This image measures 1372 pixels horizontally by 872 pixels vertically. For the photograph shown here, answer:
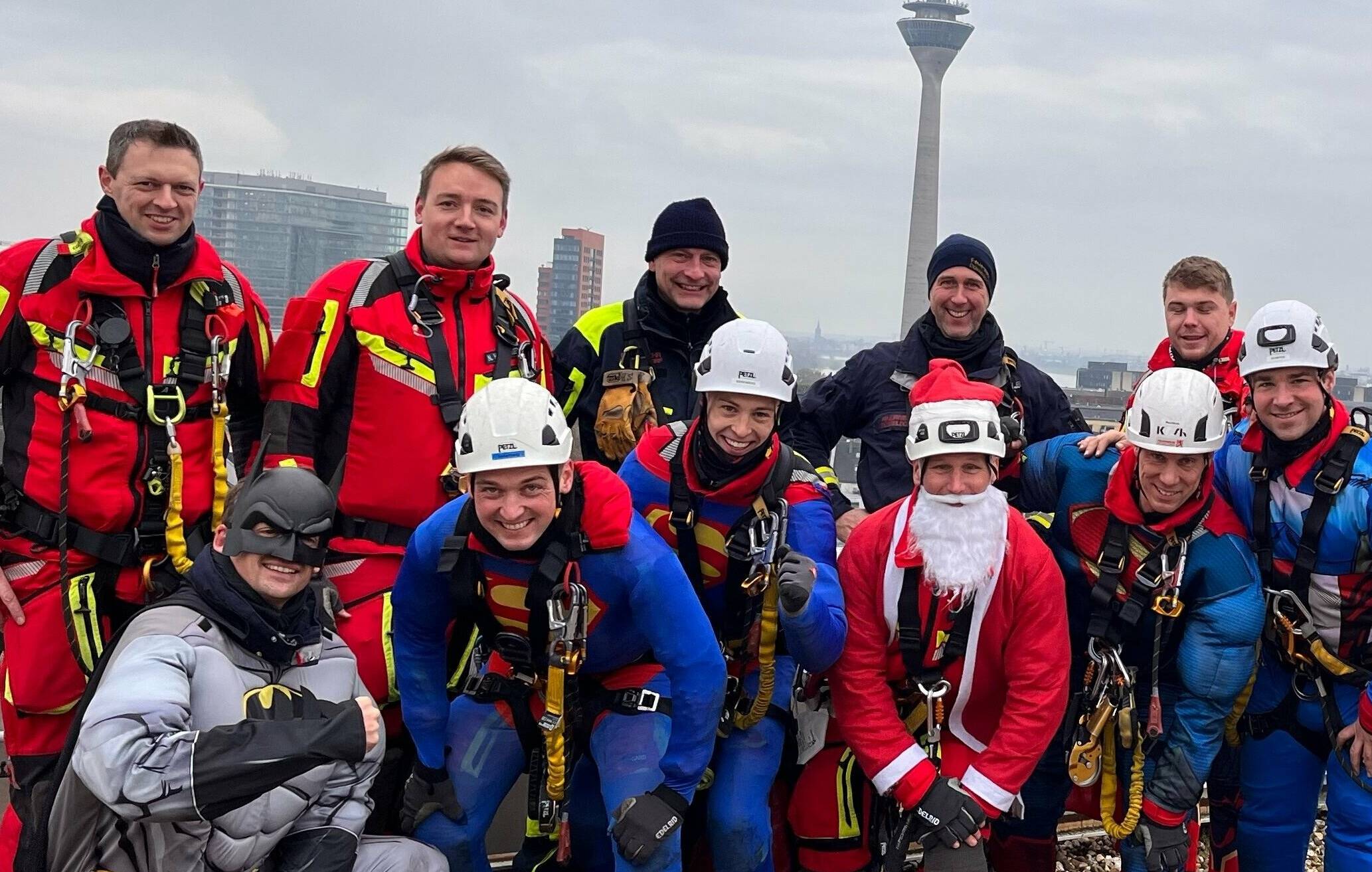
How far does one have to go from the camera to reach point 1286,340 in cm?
480

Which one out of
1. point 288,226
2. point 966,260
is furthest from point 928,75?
point 966,260

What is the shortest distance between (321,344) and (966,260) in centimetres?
314

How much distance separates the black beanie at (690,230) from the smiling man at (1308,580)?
99.0 inches

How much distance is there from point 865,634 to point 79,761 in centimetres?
288

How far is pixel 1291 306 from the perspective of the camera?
4859 millimetres

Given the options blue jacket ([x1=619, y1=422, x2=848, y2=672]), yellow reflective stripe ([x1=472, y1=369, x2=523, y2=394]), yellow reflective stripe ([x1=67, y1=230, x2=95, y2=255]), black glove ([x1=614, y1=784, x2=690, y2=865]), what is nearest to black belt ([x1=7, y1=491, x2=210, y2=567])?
yellow reflective stripe ([x1=67, y1=230, x2=95, y2=255])

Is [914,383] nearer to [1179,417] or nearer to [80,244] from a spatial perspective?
[1179,417]

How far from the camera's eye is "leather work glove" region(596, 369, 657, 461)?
19.1ft

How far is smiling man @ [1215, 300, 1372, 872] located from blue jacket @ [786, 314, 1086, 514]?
1.14 meters

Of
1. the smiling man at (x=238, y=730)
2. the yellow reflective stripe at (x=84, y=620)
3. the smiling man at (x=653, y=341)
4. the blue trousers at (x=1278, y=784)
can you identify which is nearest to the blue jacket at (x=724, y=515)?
the smiling man at (x=653, y=341)

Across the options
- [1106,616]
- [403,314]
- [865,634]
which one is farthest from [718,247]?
[1106,616]

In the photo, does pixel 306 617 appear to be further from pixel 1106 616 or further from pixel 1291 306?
pixel 1291 306

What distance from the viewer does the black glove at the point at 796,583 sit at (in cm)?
438

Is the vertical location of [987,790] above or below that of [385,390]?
below
